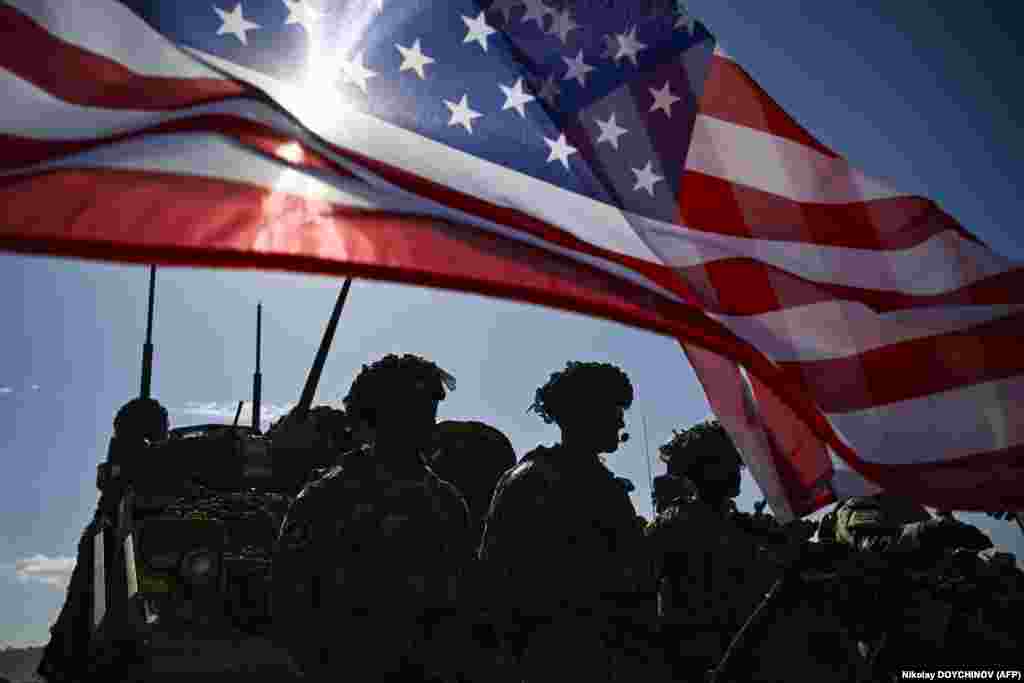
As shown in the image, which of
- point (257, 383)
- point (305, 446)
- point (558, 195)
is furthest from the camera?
point (257, 383)

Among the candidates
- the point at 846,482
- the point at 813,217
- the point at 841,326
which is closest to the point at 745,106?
the point at 813,217

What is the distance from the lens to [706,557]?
5.62 metres

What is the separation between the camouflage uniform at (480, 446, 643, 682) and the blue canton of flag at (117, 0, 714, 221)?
1.85 meters

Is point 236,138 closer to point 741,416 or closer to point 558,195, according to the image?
point 558,195

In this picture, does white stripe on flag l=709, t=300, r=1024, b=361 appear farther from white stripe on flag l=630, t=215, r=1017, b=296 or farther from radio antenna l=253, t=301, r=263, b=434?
radio antenna l=253, t=301, r=263, b=434

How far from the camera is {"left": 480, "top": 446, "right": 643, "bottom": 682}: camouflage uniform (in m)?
4.29

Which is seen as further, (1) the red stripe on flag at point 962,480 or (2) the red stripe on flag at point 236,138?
(1) the red stripe on flag at point 962,480

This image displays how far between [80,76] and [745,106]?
2.54 m

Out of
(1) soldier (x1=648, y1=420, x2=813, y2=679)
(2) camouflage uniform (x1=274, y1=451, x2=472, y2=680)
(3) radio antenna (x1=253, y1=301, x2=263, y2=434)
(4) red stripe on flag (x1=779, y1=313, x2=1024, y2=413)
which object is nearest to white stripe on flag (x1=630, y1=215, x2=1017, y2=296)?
(4) red stripe on flag (x1=779, y1=313, x2=1024, y2=413)

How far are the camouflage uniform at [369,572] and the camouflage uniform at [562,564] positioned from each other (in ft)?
A: 1.02

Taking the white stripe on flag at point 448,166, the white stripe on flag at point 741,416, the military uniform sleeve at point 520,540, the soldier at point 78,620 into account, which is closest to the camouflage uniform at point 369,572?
the military uniform sleeve at point 520,540

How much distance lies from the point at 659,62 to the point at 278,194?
1.96 metres

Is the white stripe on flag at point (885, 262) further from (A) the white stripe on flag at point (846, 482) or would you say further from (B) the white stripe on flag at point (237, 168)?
(B) the white stripe on flag at point (237, 168)

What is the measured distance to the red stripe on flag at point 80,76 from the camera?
7.52 feet
